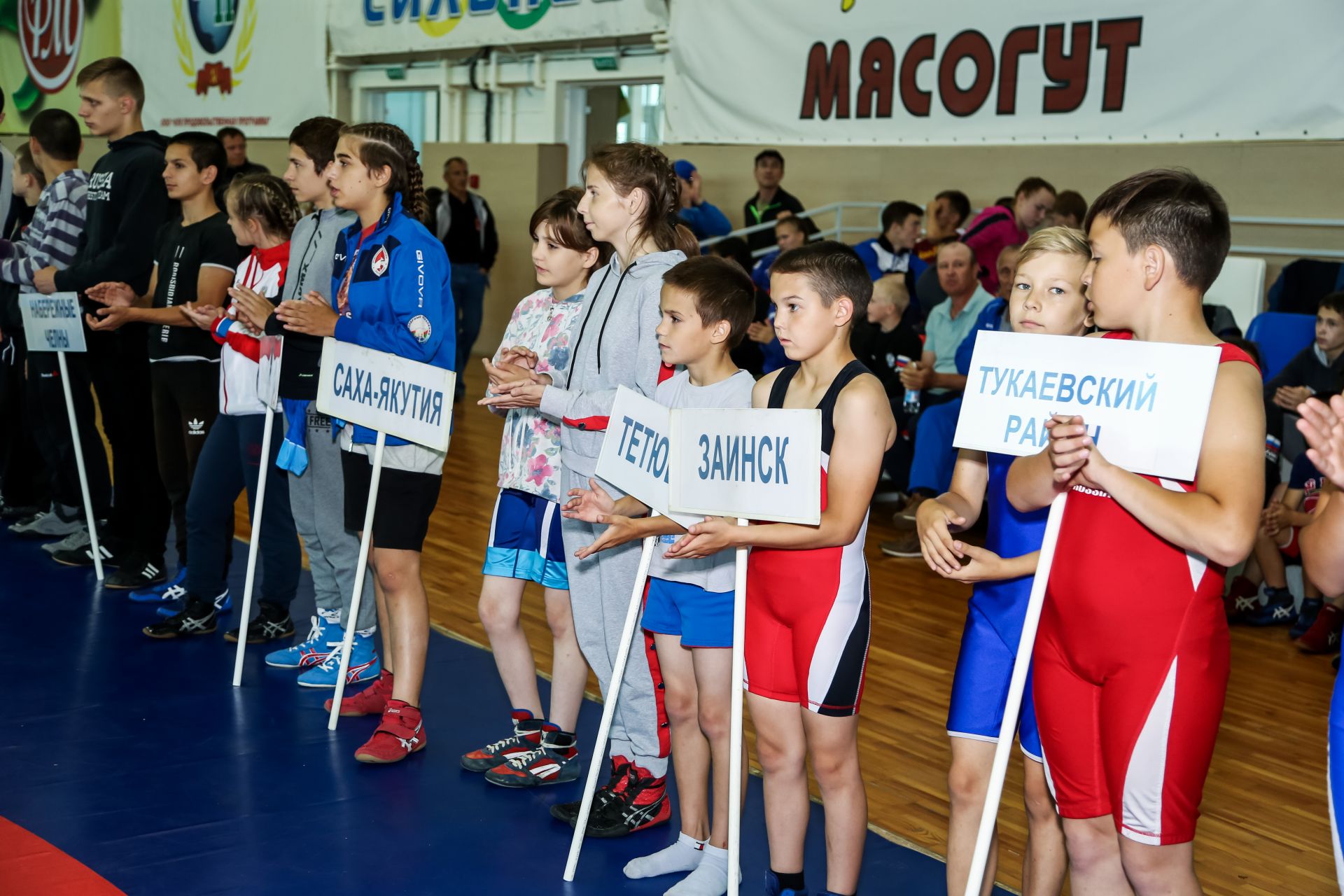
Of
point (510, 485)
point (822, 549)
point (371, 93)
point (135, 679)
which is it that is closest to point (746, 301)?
point (822, 549)

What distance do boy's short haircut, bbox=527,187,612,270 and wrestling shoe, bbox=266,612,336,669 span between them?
4.85ft

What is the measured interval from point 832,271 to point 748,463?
15.0 inches

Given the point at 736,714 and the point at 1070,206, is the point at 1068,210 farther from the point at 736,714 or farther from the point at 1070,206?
the point at 736,714

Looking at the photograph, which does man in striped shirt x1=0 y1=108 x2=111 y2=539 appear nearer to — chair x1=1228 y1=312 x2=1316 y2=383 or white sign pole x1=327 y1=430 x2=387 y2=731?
white sign pole x1=327 y1=430 x2=387 y2=731

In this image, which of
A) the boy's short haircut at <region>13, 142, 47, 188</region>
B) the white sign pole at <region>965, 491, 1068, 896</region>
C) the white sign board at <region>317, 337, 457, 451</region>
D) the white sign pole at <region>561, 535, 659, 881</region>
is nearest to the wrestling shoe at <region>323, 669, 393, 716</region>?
the white sign board at <region>317, 337, 457, 451</region>

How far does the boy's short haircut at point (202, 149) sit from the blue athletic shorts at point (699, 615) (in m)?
2.40

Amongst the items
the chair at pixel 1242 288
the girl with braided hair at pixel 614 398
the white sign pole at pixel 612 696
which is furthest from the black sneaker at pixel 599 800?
the chair at pixel 1242 288

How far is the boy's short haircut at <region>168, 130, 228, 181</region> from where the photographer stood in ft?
13.2

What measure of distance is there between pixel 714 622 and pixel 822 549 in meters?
0.34

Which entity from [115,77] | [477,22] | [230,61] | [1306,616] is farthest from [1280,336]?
[230,61]

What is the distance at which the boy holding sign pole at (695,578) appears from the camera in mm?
2445

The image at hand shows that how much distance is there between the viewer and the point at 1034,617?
1.77m

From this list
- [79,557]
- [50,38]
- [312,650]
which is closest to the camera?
[312,650]

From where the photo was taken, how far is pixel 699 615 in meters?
2.49
